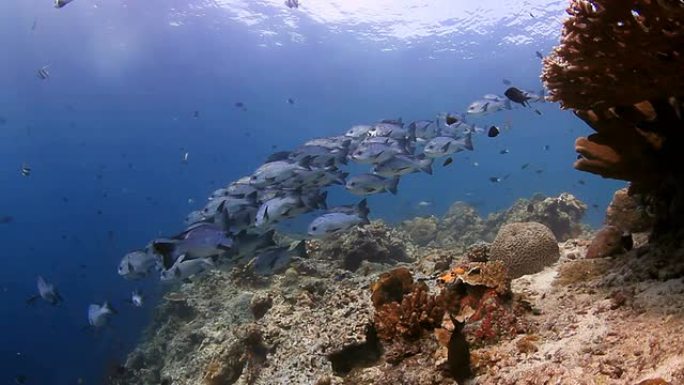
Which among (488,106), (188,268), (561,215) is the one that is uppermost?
(488,106)

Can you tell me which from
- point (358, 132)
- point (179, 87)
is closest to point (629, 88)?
point (358, 132)

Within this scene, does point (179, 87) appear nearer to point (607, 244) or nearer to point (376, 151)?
point (376, 151)

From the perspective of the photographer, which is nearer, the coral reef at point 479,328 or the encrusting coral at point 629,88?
the coral reef at point 479,328

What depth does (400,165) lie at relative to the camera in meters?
9.88

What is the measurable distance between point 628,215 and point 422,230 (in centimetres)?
1402

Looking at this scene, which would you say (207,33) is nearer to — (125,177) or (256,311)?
(256,311)

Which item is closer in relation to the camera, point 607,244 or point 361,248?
point 607,244

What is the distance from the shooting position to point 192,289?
13.8 m

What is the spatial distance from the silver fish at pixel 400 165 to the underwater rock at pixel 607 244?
4.81 m

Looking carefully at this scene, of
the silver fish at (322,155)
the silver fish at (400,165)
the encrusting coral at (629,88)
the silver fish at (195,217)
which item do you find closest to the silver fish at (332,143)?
Result: the silver fish at (322,155)

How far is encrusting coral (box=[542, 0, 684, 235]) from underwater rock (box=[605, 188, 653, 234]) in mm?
882

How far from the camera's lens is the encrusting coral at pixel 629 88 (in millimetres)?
3445

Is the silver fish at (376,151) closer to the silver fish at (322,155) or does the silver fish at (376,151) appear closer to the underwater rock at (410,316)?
the silver fish at (322,155)

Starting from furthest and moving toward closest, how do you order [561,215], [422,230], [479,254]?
[422,230], [561,215], [479,254]
